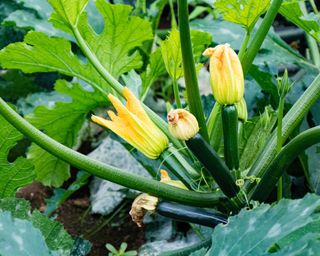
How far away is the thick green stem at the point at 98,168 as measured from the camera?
1344 mm

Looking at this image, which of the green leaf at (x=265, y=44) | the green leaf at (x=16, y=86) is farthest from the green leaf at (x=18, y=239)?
the green leaf at (x=16, y=86)

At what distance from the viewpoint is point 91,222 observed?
208 centimetres

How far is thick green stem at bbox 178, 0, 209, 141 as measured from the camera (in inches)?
51.4

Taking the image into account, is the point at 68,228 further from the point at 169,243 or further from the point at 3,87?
the point at 3,87

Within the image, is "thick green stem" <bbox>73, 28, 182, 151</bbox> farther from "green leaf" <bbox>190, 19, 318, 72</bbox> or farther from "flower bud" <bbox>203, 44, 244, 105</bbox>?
"green leaf" <bbox>190, 19, 318, 72</bbox>

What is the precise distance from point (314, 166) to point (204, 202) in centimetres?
45

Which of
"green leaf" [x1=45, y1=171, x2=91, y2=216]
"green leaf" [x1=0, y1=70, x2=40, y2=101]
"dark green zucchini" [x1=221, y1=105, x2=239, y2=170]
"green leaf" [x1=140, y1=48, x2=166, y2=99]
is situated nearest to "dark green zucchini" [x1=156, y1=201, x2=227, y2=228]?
"dark green zucchini" [x1=221, y1=105, x2=239, y2=170]

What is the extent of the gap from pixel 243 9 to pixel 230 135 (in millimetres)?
256

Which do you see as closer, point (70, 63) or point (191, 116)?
point (191, 116)

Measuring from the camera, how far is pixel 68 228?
2049 millimetres

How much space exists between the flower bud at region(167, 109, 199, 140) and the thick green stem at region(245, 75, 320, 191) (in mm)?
207

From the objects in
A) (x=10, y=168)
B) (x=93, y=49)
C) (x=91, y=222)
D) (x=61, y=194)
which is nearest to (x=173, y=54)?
(x=93, y=49)

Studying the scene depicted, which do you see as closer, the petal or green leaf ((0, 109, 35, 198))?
the petal

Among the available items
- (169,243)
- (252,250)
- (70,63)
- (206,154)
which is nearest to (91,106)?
(70,63)
